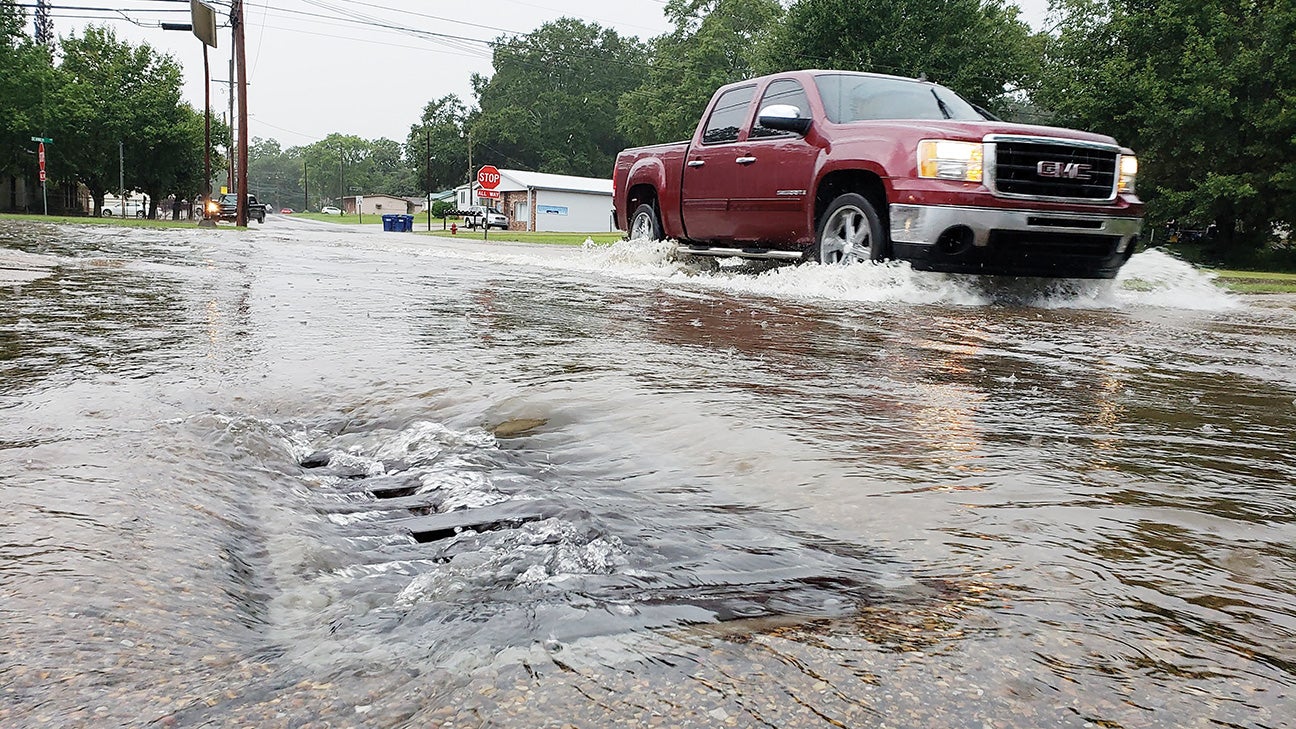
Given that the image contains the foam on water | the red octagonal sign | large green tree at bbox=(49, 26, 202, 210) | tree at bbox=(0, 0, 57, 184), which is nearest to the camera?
the foam on water

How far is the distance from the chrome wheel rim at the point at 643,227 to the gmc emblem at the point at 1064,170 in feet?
14.9

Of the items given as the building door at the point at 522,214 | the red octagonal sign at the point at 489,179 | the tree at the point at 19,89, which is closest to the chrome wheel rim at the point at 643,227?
the red octagonal sign at the point at 489,179

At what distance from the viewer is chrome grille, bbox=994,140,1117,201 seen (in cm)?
697

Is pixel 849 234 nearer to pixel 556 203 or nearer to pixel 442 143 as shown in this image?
pixel 556 203

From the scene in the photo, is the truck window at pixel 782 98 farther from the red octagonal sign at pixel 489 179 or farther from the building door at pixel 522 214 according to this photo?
the building door at pixel 522 214

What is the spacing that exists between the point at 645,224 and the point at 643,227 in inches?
2.8

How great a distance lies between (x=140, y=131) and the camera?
51406 mm

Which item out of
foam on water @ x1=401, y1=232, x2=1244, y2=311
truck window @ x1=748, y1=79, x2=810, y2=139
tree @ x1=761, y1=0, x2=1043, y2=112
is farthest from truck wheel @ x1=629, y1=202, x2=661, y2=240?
tree @ x1=761, y1=0, x2=1043, y2=112

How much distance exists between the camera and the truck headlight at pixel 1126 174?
24.0 feet

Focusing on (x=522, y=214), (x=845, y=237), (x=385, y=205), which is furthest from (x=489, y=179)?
(x=385, y=205)

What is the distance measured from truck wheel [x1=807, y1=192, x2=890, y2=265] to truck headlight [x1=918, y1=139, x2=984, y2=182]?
563 mm

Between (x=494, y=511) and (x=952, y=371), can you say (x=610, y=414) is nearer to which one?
(x=494, y=511)

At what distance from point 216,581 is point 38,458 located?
97 centimetres

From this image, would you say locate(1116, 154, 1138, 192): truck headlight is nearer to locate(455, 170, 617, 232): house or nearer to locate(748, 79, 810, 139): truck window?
locate(748, 79, 810, 139): truck window
